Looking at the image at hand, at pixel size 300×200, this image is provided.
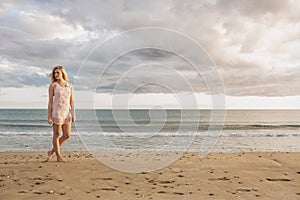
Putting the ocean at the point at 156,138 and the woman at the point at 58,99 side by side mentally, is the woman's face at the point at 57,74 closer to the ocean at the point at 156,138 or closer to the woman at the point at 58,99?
the woman at the point at 58,99

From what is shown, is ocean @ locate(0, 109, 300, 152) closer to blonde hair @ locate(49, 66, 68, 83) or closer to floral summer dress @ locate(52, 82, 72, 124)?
floral summer dress @ locate(52, 82, 72, 124)

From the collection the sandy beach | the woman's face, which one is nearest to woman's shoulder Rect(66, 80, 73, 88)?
the woman's face

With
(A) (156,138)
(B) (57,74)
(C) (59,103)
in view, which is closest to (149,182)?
(C) (59,103)

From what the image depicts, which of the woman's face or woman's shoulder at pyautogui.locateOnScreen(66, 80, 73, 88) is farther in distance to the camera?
woman's shoulder at pyautogui.locateOnScreen(66, 80, 73, 88)

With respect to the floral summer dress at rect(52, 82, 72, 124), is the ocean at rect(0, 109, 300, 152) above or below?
below

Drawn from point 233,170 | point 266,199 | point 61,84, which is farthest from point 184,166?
point 61,84

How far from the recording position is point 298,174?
19.4ft

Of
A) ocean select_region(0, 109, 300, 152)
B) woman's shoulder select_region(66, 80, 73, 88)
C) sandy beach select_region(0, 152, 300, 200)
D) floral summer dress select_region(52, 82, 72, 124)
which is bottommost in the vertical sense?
ocean select_region(0, 109, 300, 152)

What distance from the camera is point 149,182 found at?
5160 mm

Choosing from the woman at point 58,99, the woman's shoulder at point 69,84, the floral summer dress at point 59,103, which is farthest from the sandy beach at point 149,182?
the woman's shoulder at point 69,84

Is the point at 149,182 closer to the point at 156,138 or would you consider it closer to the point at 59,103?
the point at 59,103

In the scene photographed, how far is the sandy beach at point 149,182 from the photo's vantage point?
4414 mm

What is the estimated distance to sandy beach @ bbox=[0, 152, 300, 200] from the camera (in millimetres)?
4414

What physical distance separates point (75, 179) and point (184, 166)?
2607 millimetres
